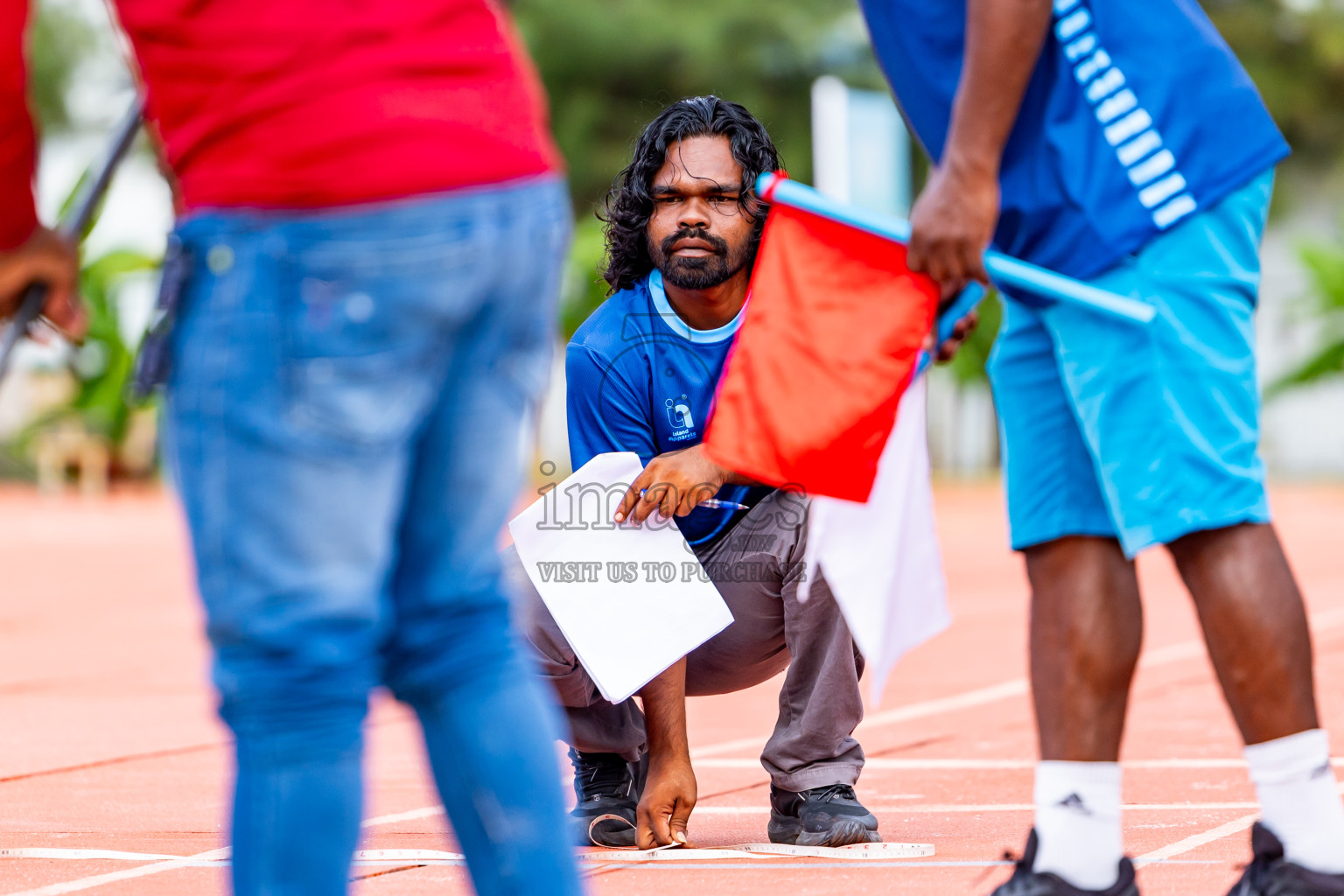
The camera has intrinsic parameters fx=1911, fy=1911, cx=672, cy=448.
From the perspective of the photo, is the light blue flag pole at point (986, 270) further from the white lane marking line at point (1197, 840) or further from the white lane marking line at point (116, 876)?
the white lane marking line at point (116, 876)

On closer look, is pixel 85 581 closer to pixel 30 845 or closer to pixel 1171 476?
pixel 30 845

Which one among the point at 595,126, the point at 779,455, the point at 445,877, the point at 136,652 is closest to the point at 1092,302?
the point at 779,455

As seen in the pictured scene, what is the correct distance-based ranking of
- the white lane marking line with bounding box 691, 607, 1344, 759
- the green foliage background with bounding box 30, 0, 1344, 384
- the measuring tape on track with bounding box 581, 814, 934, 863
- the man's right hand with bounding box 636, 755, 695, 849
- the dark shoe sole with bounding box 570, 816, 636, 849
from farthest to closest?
the green foliage background with bounding box 30, 0, 1344, 384, the white lane marking line with bounding box 691, 607, 1344, 759, the dark shoe sole with bounding box 570, 816, 636, 849, the man's right hand with bounding box 636, 755, 695, 849, the measuring tape on track with bounding box 581, 814, 934, 863

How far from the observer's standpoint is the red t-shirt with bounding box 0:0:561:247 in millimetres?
2062

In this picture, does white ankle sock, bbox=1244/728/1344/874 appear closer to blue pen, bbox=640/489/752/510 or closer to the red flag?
the red flag

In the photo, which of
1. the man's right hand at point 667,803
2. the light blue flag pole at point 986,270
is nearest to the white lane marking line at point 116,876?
the man's right hand at point 667,803

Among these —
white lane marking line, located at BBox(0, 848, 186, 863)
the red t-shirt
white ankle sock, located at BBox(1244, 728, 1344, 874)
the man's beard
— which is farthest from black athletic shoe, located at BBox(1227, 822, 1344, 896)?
white lane marking line, located at BBox(0, 848, 186, 863)

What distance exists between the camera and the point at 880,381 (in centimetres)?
286

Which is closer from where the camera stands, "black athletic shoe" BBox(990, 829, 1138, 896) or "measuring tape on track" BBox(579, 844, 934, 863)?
"black athletic shoe" BBox(990, 829, 1138, 896)

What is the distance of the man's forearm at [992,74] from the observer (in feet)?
8.69

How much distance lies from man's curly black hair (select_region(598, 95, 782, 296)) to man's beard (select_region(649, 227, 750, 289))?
0.07 m

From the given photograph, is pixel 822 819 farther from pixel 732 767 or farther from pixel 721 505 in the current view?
pixel 732 767

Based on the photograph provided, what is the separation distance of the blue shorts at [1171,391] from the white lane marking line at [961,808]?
153 centimetres

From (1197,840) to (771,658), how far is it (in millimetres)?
1013
